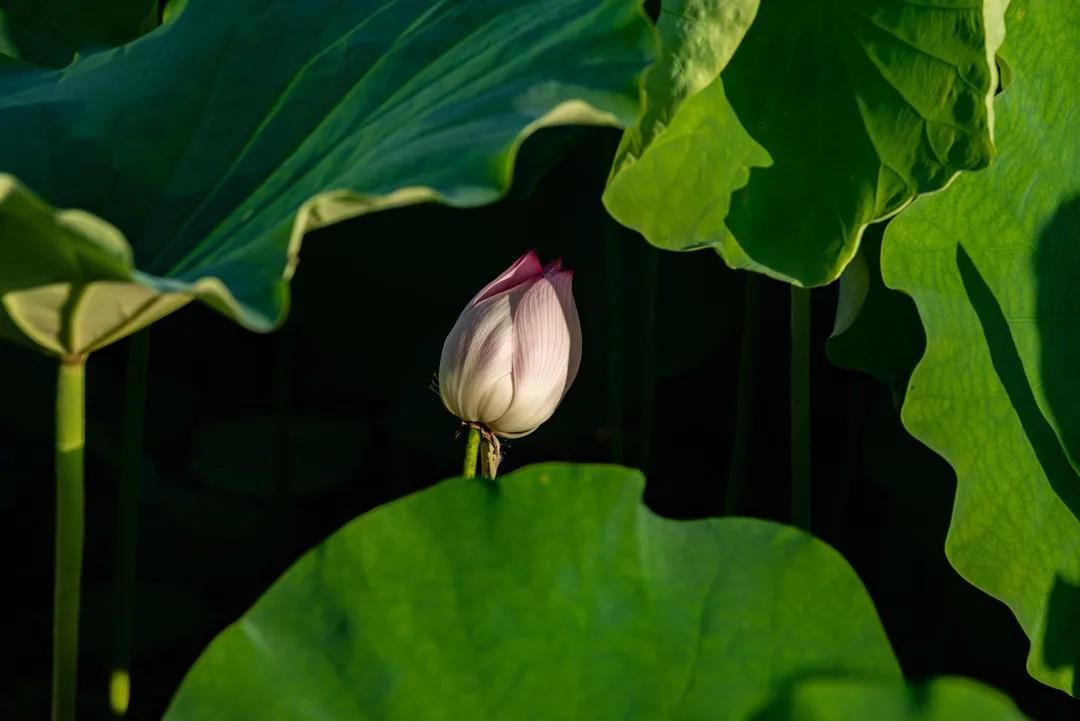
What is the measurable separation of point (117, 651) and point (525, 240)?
788 millimetres

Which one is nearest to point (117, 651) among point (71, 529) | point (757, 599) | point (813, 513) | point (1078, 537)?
point (71, 529)

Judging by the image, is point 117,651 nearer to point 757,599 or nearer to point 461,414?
point 461,414

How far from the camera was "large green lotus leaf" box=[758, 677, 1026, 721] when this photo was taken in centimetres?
55

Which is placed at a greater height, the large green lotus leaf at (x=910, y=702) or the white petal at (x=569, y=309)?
the white petal at (x=569, y=309)

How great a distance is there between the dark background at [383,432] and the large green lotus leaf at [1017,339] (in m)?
0.45

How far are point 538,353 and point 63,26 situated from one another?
621mm

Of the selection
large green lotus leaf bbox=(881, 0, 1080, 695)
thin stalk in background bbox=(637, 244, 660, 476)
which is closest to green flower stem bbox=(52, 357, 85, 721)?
large green lotus leaf bbox=(881, 0, 1080, 695)

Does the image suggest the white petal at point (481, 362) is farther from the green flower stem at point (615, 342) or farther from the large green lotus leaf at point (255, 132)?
the green flower stem at point (615, 342)

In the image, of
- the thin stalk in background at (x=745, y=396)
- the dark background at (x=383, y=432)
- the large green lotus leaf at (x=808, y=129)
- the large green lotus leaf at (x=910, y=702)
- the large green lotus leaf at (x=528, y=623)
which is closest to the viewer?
the large green lotus leaf at (x=910, y=702)

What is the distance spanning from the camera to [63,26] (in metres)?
1.29

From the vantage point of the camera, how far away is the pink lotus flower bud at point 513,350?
0.95 m

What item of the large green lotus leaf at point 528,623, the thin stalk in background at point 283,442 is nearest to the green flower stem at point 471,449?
the large green lotus leaf at point 528,623

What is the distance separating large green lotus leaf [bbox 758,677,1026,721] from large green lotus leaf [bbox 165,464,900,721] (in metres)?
0.08

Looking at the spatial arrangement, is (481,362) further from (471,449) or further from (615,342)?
(615,342)
